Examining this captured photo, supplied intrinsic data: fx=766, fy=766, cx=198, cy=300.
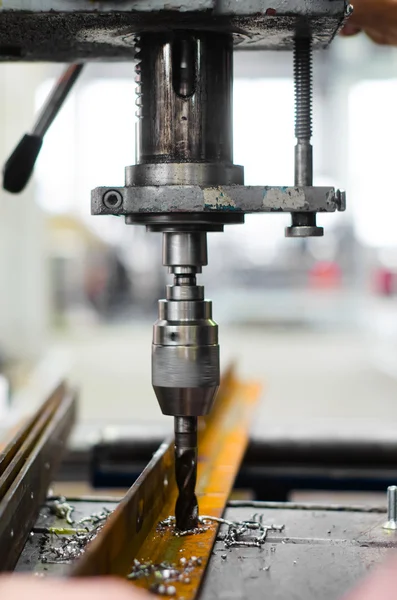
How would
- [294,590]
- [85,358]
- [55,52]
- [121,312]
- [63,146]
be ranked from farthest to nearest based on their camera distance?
[63,146]
[121,312]
[85,358]
[55,52]
[294,590]

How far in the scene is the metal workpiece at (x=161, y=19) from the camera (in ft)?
2.12

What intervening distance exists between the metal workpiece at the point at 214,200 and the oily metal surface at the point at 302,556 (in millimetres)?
315

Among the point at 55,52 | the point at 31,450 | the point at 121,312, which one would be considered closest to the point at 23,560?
the point at 31,450

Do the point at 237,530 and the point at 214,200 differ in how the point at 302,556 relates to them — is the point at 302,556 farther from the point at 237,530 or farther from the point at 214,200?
the point at 214,200

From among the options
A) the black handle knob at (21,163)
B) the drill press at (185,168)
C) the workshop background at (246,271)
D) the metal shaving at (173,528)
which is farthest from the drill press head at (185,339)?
the workshop background at (246,271)

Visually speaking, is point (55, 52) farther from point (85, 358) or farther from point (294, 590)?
point (85, 358)

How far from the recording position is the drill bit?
74 cm

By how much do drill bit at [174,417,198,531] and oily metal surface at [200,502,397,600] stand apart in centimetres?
4

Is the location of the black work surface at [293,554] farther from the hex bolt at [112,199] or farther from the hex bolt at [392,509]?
the hex bolt at [112,199]

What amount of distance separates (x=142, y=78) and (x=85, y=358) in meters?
4.81

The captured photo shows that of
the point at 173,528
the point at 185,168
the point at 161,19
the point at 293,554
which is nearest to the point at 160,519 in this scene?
the point at 173,528

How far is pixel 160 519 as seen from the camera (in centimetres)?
78

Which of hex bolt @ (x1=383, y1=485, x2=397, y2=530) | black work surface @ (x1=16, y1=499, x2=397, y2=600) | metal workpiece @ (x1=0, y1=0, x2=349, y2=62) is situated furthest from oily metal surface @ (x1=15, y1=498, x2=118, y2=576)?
metal workpiece @ (x1=0, y1=0, x2=349, y2=62)

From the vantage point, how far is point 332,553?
2.36 ft
